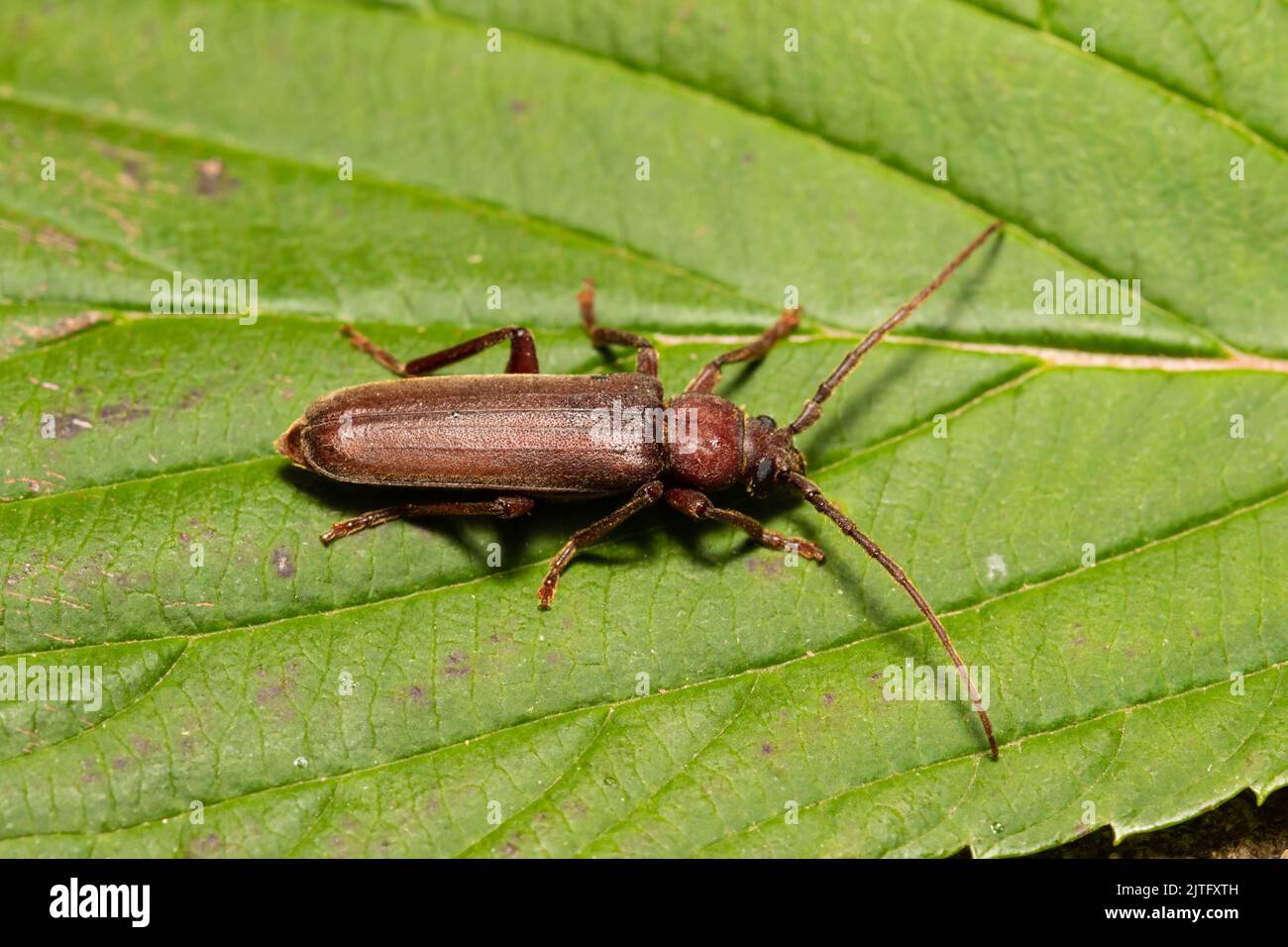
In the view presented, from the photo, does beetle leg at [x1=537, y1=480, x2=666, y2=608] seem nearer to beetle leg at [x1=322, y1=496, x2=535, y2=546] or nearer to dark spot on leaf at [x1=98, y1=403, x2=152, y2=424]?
beetle leg at [x1=322, y1=496, x2=535, y2=546]

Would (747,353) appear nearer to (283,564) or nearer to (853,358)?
(853,358)

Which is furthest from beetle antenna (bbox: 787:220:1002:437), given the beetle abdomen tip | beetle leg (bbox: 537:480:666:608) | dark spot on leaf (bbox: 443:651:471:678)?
the beetle abdomen tip

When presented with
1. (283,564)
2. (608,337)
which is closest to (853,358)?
(608,337)

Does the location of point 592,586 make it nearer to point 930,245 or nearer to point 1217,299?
point 930,245

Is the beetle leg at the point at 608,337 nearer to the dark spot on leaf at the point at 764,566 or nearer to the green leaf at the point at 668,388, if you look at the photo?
the green leaf at the point at 668,388

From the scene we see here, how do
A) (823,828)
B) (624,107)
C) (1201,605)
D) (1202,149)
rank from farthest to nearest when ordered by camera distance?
1. (624,107)
2. (1202,149)
3. (1201,605)
4. (823,828)

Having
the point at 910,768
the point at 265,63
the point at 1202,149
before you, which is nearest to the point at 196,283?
the point at 265,63
